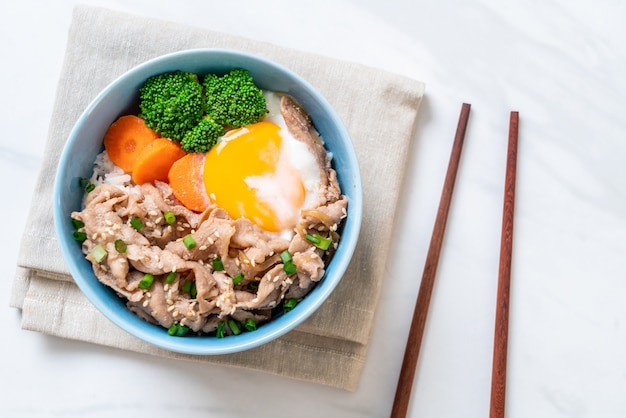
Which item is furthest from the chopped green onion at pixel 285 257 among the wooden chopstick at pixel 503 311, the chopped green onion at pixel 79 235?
the wooden chopstick at pixel 503 311

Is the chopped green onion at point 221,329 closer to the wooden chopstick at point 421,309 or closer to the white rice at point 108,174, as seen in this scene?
the white rice at point 108,174

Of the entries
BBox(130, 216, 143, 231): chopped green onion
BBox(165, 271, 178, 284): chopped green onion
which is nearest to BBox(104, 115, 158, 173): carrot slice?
BBox(130, 216, 143, 231): chopped green onion

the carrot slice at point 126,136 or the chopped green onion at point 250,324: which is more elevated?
the carrot slice at point 126,136

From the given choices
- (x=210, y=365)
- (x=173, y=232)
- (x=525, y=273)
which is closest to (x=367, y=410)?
(x=210, y=365)

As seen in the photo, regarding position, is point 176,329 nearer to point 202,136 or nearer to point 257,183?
point 257,183

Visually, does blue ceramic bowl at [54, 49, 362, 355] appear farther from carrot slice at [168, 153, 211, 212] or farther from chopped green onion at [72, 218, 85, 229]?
carrot slice at [168, 153, 211, 212]

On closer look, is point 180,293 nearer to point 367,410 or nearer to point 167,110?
point 167,110
